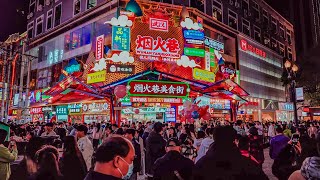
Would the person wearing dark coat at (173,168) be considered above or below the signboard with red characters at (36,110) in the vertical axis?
below

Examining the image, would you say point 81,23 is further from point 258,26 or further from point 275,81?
point 275,81

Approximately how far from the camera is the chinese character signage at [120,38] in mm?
25875

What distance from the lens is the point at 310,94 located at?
39.1 m

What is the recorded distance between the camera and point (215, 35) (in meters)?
39.3

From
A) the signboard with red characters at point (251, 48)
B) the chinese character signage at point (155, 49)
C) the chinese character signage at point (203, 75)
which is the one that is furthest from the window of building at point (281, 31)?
the chinese character signage at point (155, 49)

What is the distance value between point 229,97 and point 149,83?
377 inches

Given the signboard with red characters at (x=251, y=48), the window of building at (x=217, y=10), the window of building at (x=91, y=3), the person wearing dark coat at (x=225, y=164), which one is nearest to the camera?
the person wearing dark coat at (x=225, y=164)

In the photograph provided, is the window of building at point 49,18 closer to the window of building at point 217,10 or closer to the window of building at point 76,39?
the window of building at point 76,39

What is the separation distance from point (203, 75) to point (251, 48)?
2117 centimetres

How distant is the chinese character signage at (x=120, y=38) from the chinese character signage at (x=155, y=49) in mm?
1092

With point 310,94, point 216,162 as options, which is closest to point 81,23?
point 310,94

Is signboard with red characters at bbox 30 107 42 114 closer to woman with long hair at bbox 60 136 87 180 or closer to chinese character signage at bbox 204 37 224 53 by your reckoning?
chinese character signage at bbox 204 37 224 53

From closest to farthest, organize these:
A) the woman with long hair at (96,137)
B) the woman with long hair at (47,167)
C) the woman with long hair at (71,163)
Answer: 1. the woman with long hair at (47,167)
2. the woman with long hair at (71,163)
3. the woman with long hair at (96,137)

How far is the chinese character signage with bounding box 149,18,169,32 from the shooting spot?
94.4 feet
